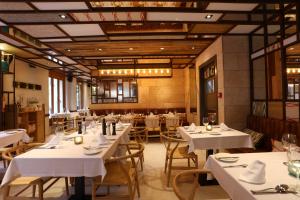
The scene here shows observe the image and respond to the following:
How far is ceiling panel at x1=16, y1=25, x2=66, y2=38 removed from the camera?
4811 mm

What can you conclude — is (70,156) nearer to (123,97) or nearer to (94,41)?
(94,41)

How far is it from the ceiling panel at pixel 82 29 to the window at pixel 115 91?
5376 mm

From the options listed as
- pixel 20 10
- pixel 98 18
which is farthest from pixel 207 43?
pixel 20 10

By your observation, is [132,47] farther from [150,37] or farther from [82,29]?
[82,29]

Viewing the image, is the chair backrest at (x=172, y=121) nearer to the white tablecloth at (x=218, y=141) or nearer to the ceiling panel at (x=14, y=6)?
the white tablecloth at (x=218, y=141)

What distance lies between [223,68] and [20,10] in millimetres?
4220

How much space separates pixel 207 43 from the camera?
6602 millimetres

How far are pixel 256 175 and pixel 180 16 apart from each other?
10.8ft

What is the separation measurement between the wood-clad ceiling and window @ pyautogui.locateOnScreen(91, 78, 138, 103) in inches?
120

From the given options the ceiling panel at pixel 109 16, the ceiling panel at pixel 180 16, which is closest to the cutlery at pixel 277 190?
the ceiling panel at pixel 180 16

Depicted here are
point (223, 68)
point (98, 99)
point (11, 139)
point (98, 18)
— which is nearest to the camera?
point (98, 18)

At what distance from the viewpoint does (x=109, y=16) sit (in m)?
4.40

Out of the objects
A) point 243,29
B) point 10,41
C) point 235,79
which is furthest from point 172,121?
point 10,41

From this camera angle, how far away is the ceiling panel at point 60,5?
364 centimetres
